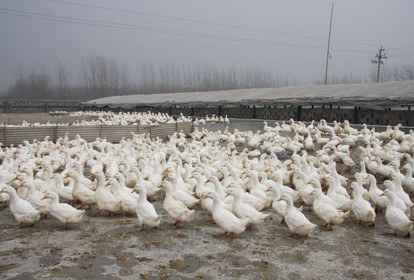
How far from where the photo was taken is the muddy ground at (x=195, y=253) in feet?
16.6

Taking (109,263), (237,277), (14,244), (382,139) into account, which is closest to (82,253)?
(109,263)

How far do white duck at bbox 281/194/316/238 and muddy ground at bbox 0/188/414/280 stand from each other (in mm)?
155

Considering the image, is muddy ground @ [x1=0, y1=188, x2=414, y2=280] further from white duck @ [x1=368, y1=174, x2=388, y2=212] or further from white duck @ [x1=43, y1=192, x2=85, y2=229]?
white duck @ [x1=368, y1=174, x2=388, y2=212]

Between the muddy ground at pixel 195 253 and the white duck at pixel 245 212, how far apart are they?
11.8 inches

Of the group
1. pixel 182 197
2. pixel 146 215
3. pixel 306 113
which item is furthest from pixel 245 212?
pixel 306 113

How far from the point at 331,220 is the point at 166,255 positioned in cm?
310

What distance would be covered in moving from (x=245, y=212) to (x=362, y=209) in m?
2.25

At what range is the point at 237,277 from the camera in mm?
4930

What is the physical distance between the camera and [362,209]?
22.0ft

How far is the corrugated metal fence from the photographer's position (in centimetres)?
1537

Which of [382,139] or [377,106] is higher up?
[377,106]

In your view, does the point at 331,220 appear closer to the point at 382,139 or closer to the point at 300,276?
the point at 300,276

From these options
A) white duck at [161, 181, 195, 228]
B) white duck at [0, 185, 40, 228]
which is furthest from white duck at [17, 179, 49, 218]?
white duck at [161, 181, 195, 228]

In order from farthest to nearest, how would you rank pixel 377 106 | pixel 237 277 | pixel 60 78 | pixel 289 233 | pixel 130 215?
pixel 60 78
pixel 377 106
pixel 130 215
pixel 289 233
pixel 237 277
